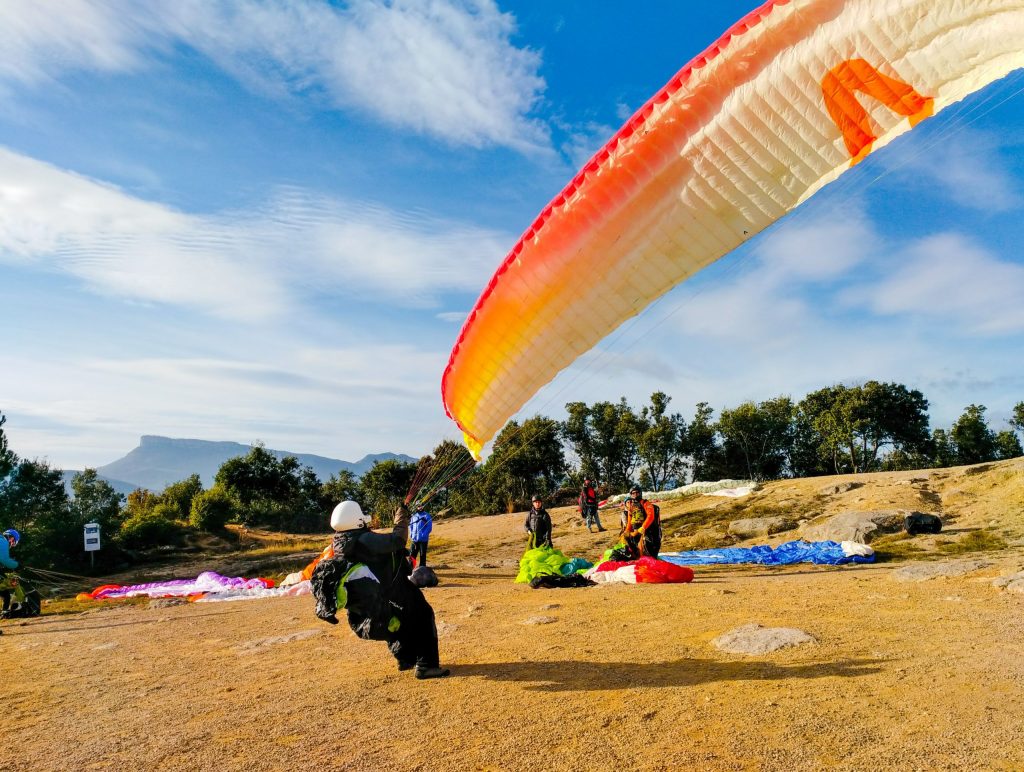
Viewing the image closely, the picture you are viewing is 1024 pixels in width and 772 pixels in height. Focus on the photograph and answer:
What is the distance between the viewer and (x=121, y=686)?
22.8 ft

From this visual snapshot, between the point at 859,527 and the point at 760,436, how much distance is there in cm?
4635

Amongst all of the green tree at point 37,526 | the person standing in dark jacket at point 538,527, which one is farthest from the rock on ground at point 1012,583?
the green tree at point 37,526

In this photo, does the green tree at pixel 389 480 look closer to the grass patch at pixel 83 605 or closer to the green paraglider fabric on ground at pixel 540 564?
the grass patch at pixel 83 605

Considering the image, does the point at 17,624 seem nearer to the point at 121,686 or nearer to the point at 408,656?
the point at 121,686

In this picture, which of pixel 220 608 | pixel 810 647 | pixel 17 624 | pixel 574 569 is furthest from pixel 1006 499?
pixel 17 624

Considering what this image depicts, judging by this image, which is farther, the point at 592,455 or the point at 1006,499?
the point at 592,455

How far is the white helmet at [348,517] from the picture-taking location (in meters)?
6.48

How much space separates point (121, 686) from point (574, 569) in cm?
833

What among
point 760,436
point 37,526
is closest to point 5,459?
point 37,526

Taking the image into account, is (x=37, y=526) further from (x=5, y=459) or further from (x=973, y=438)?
(x=973, y=438)

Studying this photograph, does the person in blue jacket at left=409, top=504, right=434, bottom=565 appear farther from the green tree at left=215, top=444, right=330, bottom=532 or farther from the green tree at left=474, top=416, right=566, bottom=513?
the green tree at left=474, top=416, right=566, bottom=513

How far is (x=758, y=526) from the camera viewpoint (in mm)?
20016

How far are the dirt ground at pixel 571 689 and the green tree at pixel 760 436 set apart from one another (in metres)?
51.3

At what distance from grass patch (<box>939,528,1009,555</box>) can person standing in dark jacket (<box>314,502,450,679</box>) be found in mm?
11988
